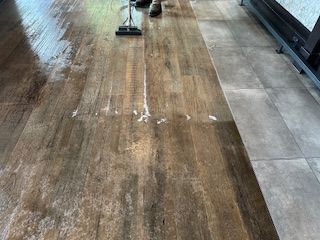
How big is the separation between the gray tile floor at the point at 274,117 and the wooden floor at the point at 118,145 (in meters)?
0.10

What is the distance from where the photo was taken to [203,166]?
1.63 meters

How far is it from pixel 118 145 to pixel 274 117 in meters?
1.14

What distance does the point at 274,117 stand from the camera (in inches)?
78.2

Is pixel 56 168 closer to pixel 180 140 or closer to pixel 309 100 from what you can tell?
pixel 180 140

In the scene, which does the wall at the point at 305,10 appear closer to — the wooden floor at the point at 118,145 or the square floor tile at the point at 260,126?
the square floor tile at the point at 260,126

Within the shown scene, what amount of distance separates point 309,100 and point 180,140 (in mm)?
1159

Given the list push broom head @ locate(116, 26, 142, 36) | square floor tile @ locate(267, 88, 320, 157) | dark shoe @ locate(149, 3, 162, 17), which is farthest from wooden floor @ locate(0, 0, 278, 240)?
dark shoe @ locate(149, 3, 162, 17)

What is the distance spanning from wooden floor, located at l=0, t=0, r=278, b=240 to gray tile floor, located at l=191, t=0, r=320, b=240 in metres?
0.10

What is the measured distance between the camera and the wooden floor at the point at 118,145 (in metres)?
1.36

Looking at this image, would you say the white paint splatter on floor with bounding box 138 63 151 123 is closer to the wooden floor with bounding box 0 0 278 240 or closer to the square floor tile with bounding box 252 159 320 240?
the wooden floor with bounding box 0 0 278 240

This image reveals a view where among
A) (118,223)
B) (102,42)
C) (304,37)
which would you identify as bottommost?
(118,223)

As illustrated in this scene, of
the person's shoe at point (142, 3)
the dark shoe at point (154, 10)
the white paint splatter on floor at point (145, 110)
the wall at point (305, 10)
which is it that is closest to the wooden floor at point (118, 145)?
the white paint splatter on floor at point (145, 110)

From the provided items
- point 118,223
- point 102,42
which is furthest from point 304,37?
point 118,223

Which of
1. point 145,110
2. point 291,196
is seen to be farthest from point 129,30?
point 291,196
